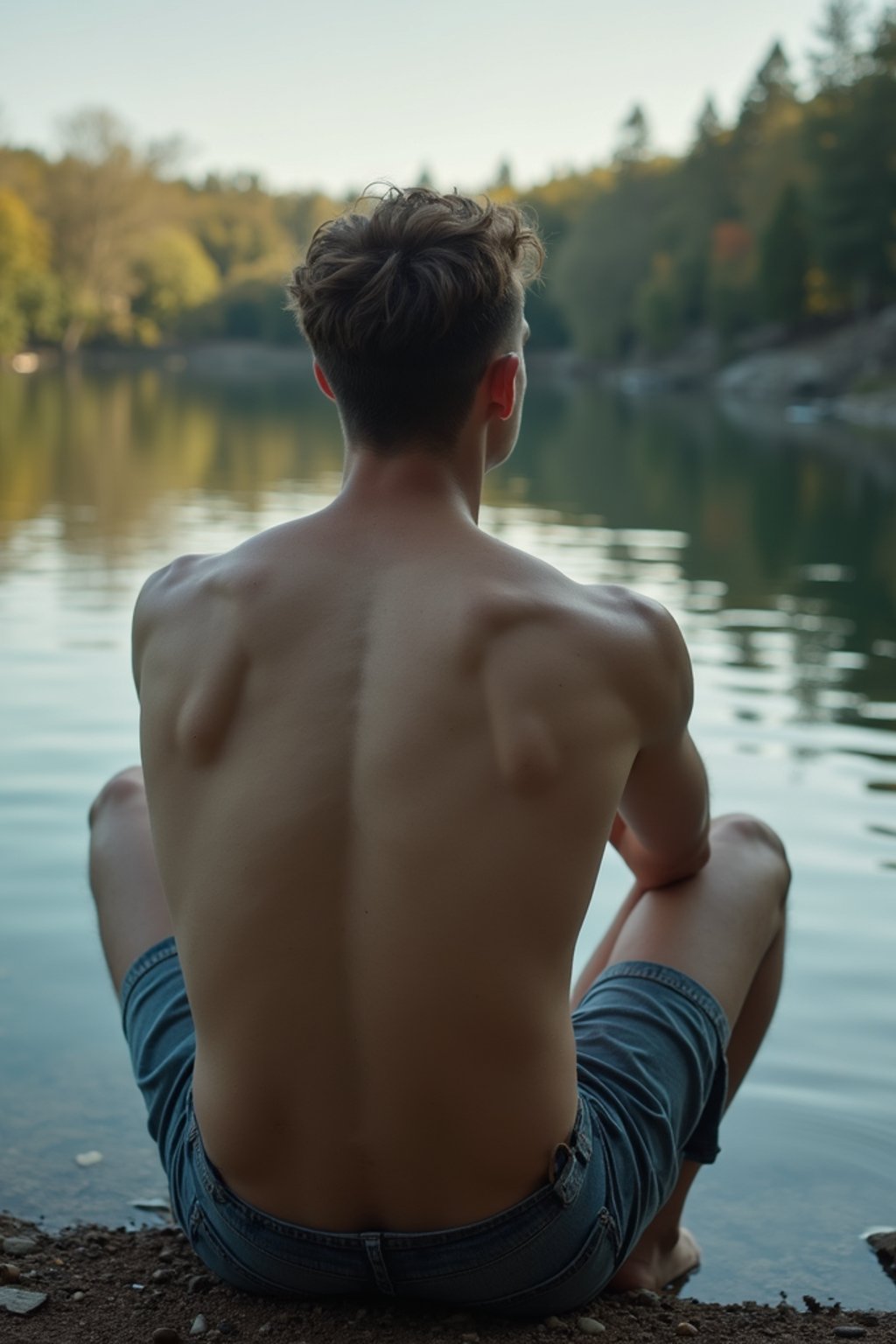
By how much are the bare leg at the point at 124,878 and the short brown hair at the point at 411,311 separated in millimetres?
792

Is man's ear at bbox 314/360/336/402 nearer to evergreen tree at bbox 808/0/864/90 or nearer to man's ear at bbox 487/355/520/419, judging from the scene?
man's ear at bbox 487/355/520/419

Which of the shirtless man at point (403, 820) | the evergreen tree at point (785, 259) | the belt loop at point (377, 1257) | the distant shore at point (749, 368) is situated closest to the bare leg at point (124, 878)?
the shirtless man at point (403, 820)

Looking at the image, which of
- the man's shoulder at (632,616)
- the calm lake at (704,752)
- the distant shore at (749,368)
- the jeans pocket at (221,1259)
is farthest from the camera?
the distant shore at (749,368)

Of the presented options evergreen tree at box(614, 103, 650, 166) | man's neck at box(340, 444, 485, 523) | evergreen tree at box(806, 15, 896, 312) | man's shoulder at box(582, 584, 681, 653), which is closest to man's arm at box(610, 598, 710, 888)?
man's shoulder at box(582, 584, 681, 653)

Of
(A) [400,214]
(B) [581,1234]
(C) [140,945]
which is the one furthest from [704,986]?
(A) [400,214]

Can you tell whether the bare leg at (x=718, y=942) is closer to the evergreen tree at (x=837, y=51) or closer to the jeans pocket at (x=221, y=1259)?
the jeans pocket at (x=221, y=1259)

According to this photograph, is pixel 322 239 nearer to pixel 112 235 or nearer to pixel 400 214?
pixel 400 214

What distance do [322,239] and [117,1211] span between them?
1.69 metres

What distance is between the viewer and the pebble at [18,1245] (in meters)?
2.22

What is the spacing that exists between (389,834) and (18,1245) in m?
1.13

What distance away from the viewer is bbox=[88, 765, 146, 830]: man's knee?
7.65 ft

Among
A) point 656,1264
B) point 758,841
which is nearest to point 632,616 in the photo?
point 758,841

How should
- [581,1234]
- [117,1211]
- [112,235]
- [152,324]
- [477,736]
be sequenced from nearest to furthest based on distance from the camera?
1. [477,736]
2. [581,1234]
3. [117,1211]
4. [112,235]
5. [152,324]

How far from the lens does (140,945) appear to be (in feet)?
7.01
